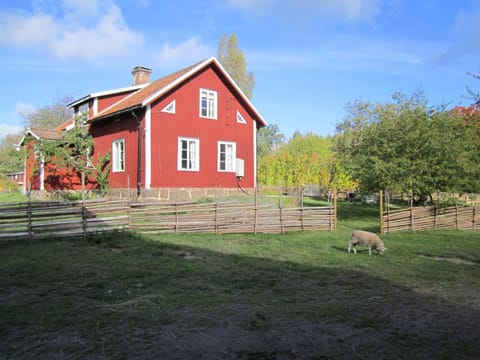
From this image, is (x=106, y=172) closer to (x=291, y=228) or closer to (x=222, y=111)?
(x=222, y=111)

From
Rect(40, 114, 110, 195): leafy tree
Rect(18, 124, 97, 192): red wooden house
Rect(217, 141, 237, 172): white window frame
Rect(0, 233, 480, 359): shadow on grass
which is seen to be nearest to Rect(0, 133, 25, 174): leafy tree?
Rect(18, 124, 97, 192): red wooden house

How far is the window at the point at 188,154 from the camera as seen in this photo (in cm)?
2009

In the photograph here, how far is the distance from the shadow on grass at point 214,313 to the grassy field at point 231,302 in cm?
2

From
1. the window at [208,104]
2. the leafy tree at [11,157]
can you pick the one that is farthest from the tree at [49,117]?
the window at [208,104]

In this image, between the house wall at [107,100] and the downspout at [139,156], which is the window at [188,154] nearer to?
the downspout at [139,156]

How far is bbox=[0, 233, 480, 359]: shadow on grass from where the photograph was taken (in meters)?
4.14

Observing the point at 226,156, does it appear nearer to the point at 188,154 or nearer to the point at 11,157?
the point at 188,154

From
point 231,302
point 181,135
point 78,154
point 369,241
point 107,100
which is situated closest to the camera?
point 231,302

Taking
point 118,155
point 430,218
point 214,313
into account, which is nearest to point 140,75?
point 118,155

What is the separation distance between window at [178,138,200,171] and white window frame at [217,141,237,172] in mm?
1355

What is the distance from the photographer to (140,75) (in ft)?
88.2

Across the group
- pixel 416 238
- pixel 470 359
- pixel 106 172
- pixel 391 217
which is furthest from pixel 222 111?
pixel 470 359

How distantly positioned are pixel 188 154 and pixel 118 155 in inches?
164

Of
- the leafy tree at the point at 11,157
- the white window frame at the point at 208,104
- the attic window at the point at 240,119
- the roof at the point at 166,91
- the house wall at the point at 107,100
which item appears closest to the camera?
the roof at the point at 166,91
